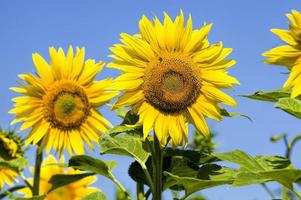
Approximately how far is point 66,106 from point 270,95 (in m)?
1.50

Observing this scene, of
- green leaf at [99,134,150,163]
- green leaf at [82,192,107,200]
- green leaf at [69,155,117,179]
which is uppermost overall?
green leaf at [99,134,150,163]

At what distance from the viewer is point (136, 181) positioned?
9.82 ft

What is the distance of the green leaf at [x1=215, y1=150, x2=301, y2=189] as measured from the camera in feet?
7.12

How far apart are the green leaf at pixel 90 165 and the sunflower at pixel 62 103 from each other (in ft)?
2.06

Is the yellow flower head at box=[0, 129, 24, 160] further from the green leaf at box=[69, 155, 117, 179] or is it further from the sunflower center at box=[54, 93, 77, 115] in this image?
the green leaf at box=[69, 155, 117, 179]

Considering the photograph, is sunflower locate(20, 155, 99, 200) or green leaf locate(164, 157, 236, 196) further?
sunflower locate(20, 155, 99, 200)

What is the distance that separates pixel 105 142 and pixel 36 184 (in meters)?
0.69

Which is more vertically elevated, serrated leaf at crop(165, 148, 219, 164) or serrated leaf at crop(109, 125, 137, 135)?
serrated leaf at crop(109, 125, 137, 135)

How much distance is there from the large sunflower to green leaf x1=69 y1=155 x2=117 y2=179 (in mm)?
304

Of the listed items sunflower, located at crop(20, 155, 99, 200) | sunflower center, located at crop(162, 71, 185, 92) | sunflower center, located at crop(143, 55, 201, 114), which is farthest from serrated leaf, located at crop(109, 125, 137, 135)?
sunflower, located at crop(20, 155, 99, 200)

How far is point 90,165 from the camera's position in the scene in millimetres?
2986

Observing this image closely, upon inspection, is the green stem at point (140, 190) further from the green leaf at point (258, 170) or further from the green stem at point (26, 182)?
the green stem at point (26, 182)

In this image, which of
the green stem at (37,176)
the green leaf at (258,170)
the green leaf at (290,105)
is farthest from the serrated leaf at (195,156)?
the green stem at (37,176)

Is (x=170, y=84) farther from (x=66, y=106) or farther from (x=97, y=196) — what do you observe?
(x=66, y=106)
